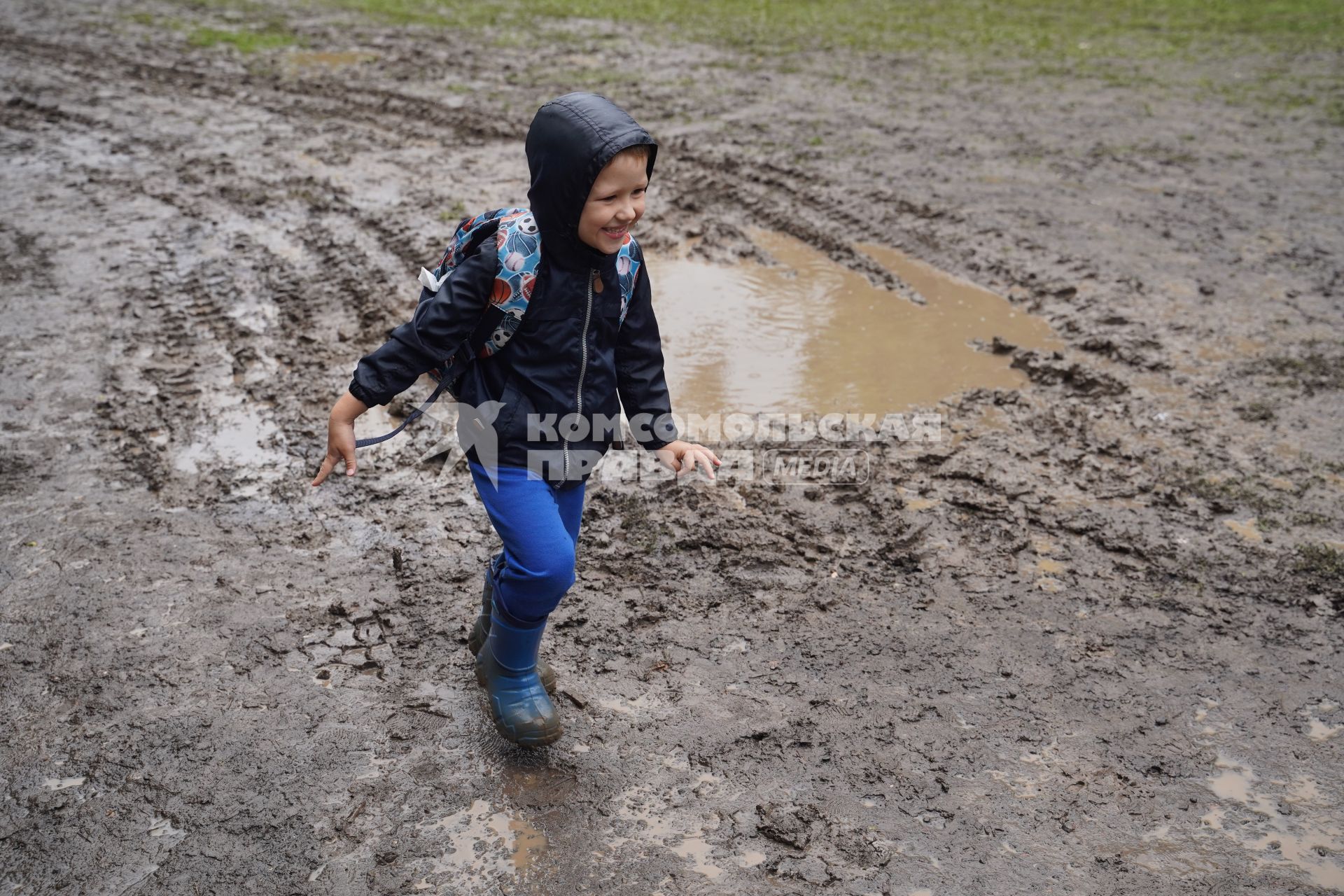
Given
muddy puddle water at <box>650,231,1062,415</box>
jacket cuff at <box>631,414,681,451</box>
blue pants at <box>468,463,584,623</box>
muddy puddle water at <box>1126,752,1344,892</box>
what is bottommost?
muddy puddle water at <box>1126,752,1344,892</box>

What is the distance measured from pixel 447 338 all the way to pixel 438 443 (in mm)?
1986

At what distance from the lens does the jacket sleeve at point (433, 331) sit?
97.8 inches

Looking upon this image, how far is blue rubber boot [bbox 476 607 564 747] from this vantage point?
2816mm

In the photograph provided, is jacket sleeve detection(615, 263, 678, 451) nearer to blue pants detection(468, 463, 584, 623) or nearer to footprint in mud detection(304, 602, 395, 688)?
blue pants detection(468, 463, 584, 623)

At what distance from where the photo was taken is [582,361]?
2.65m

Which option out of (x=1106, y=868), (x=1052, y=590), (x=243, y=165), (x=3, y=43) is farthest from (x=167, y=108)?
(x=1106, y=868)

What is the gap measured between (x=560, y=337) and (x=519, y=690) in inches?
38.1

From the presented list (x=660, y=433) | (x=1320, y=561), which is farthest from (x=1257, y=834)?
(x=660, y=433)

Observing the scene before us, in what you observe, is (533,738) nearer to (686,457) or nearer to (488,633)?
(488,633)

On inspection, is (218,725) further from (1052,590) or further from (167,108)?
(167,108)

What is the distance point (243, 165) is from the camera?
25.0 feet

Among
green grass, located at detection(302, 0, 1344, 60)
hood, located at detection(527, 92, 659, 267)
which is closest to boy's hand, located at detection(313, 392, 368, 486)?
hood, located at detection(527, 92, 659, 267)

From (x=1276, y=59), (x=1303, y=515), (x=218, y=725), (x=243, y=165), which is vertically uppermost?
(x=1276, y=59)

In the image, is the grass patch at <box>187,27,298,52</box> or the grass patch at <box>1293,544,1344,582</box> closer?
the grass patch at <box>1293,544,1344,582</box>
